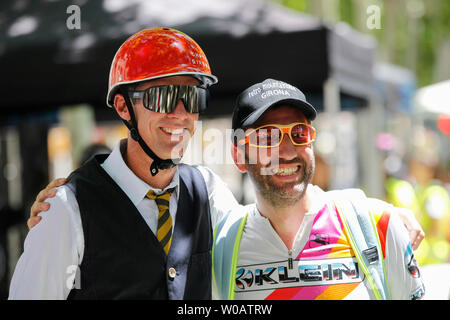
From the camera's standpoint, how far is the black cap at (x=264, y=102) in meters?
2.16

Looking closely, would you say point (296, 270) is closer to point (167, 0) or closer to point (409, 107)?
point (167, 0)

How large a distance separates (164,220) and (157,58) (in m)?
0.64

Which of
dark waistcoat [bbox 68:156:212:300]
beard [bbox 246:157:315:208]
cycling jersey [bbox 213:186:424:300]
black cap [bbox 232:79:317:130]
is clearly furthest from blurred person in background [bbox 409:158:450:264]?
dark waistcoat [bbox 68:156:212:300]

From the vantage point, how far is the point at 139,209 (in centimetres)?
203

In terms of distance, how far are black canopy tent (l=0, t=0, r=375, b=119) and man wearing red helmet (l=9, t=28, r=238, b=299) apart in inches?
87.0

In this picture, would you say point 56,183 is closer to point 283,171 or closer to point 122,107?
point 122,107

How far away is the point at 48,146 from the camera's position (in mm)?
7070

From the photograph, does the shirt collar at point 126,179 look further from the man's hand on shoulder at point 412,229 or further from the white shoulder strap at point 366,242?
the man's hand on shoulder at point 412,229

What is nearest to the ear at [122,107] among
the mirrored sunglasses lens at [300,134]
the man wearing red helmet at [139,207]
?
the man wearing red helmet at [139,207]

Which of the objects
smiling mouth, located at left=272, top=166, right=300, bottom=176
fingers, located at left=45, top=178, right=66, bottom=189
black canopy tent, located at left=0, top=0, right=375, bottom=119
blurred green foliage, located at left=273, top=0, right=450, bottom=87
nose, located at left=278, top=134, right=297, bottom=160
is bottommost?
fingers, located at left=45, top=178, right=66, bottom=189

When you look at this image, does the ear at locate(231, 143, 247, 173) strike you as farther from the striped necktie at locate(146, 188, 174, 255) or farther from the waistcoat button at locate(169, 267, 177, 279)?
the waistcoat button at locate(169, 267, 177, 279)

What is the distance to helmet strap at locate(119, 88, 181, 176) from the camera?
2.09 m
